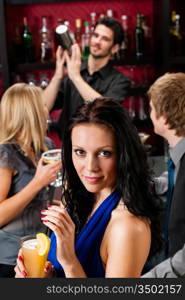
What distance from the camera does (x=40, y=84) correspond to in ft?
12.2

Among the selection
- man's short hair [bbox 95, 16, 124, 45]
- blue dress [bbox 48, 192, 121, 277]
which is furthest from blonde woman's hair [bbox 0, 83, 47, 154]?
man's short hair [bbox 95, 16, 124, 45]

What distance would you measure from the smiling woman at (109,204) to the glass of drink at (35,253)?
1.2 inches

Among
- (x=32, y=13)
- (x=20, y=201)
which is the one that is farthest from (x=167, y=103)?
(x=32, y=13)

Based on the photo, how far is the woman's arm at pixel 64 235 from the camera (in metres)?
1.04

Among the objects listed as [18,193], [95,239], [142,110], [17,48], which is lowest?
[142,110]

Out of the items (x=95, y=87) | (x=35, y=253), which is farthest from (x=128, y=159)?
(x=95, y=87)

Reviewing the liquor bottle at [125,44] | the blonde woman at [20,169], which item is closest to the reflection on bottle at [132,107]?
the liquor bottle at [125,44]

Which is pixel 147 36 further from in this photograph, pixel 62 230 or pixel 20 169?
pixel 62 230

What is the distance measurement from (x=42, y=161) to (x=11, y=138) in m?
0.15

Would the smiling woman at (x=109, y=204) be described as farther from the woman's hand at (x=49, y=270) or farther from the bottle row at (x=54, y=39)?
the bottle row at (x=54, y=39)

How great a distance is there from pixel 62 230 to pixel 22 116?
912mm

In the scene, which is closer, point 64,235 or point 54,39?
point 64,235

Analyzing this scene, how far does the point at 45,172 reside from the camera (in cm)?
179

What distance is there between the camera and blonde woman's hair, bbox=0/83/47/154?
73.1 inches
